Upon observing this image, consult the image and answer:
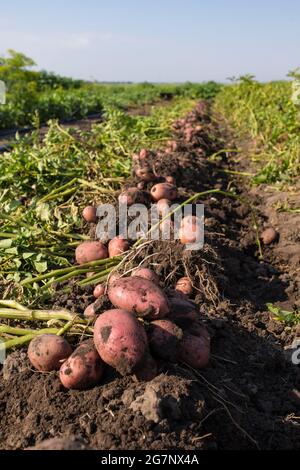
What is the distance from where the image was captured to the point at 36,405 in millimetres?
2045

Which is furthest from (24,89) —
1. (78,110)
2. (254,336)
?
(254,336)

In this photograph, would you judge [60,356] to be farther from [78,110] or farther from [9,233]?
[78,110]

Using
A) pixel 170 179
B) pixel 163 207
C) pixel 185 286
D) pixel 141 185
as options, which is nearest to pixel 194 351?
pixel 185 286

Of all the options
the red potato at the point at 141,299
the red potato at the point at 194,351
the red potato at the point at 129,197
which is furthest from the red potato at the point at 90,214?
the red potato at the point at 194,351

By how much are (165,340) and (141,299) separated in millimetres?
211

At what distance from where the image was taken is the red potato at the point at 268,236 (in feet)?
14.3

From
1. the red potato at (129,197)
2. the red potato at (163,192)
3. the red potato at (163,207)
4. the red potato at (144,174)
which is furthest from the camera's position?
the red potato at (144,174)

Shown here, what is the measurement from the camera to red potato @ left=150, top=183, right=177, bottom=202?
4086 mm

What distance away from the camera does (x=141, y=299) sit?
2.12 metres

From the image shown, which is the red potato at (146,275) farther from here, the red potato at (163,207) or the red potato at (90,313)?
the red potato at (163,207)

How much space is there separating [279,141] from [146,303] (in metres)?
6.29

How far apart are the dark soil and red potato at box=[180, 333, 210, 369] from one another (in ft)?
0.14

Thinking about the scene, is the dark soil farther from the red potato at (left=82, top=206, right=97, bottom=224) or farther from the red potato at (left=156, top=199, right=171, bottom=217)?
the red potato at (left=82, top=206, right=97, bottom=224)

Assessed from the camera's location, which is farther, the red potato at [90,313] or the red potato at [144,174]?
→ the red potato at [144,174]
